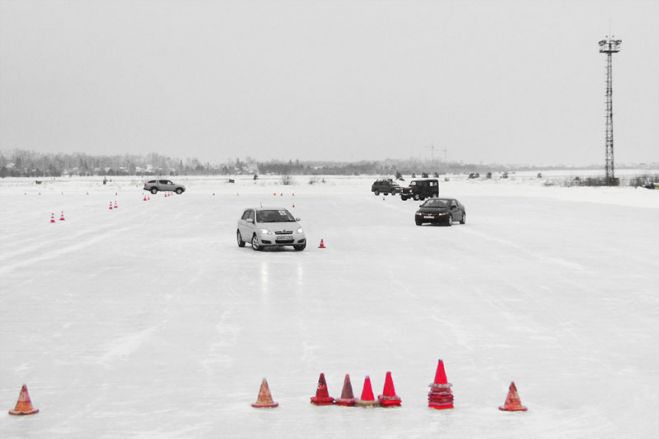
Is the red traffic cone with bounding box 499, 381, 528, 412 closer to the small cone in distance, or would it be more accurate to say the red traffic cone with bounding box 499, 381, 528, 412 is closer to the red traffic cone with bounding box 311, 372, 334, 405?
the small cone in distance

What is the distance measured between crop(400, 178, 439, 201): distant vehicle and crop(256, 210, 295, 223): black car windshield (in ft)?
153

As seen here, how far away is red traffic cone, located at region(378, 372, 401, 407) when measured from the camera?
1049 centimetres

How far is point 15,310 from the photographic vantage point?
18469 millimetres

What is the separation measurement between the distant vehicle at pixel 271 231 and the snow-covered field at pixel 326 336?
415 mm

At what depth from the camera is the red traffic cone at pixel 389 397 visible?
34.4ft

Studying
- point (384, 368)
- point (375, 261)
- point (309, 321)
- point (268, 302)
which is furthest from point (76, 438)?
point (375, 261)

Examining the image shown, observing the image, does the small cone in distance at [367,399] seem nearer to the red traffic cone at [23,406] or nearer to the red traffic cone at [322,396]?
the red traffic cone at [322,396]

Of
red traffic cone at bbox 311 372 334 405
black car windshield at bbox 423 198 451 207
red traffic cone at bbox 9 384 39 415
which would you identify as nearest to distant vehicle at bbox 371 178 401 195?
black car windshield at bbox 423 198 451 207

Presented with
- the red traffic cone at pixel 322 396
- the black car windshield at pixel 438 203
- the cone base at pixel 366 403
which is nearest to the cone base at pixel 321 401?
the red traffic cone at pixel 322 396

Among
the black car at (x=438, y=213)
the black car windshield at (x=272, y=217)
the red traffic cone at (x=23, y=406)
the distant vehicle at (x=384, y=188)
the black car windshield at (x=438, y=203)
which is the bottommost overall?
the distant vehicle at (x=384, y=188)

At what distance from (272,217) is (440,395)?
2303 centimetres

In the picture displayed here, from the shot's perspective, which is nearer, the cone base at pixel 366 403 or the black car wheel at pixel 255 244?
the cone base at pixel 366 403

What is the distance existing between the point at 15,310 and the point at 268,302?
4.68 meters

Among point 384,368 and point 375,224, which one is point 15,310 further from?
point 375,224
